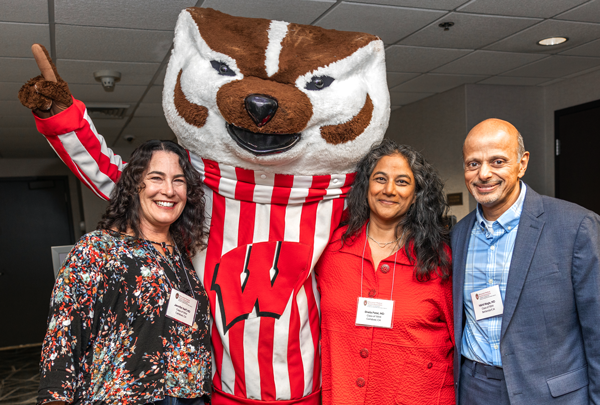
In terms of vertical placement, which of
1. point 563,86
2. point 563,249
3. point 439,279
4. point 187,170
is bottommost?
point 439,279

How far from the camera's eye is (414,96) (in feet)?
17.6

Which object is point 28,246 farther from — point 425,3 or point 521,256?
point 521,256

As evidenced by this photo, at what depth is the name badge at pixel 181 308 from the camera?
153cm

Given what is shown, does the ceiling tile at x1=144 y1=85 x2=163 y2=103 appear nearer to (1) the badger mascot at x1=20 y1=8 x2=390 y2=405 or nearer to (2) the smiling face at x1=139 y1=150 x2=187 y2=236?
(1) the badger mascot at x1=20 y1=8 x2=390 y2=405

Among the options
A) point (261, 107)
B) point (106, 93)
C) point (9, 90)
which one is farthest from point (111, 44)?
point (261, 107)

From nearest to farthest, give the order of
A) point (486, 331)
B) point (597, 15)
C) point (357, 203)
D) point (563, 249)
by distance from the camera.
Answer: point (563, 249) → point (486, 331) → point (357, 203) → point (597, 15)

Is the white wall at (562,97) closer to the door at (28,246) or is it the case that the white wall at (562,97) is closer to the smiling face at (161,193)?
the smiling face at (161,193)

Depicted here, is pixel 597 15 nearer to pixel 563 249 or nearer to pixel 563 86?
pixel 563 86

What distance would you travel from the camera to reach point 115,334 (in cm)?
143

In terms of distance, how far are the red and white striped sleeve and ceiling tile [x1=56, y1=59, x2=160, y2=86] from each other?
209 centimetres

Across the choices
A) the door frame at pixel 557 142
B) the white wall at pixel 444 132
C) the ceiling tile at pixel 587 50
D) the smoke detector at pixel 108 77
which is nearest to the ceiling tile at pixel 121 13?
the smoke detector at pixel 108 77

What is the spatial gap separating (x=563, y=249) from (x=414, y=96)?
4.11 metres

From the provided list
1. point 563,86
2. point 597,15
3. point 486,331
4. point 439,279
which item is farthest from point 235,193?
point 563,86

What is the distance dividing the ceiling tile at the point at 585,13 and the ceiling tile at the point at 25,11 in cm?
304
